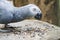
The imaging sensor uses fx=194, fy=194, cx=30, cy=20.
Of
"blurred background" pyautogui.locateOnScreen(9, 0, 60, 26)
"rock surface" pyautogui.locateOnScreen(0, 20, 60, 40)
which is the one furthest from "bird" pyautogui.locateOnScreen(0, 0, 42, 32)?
"blurred background" pyautogui.locateOnScreen(9, 0, 60, 26)

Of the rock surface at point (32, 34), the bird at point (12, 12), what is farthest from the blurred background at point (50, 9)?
the bird at point (12, 12)

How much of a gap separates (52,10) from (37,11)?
1.13 meters

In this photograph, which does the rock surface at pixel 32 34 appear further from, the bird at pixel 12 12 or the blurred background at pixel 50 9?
the blurred background at pixel 50 9

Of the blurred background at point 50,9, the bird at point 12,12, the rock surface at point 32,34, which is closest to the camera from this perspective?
the rock surface at point 32,34

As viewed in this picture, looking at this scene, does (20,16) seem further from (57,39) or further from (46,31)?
(57,39)

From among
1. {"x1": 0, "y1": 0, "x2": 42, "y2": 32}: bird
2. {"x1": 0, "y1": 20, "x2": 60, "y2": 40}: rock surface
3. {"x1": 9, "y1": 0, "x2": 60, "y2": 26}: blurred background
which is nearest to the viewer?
{"x1": 0, "y1": 20, "x2": 60, "y2": 40}: rock surface

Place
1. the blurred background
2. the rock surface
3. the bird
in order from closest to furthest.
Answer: the rock surface < the bird < the blurred background

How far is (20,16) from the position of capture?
2.56 meters

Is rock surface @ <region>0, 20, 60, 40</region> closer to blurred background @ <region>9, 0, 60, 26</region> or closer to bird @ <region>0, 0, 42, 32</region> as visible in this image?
bird @ <region>0, 0, 42, 32</region>

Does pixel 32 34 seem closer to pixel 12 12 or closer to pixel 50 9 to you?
pixel 12 12

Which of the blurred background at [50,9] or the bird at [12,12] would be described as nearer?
the bird at [12,12]

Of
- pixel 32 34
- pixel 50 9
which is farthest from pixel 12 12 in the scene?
pixel 50 9

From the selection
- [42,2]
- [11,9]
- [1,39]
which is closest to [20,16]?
[11,9]

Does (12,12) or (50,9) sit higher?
(12,12)
